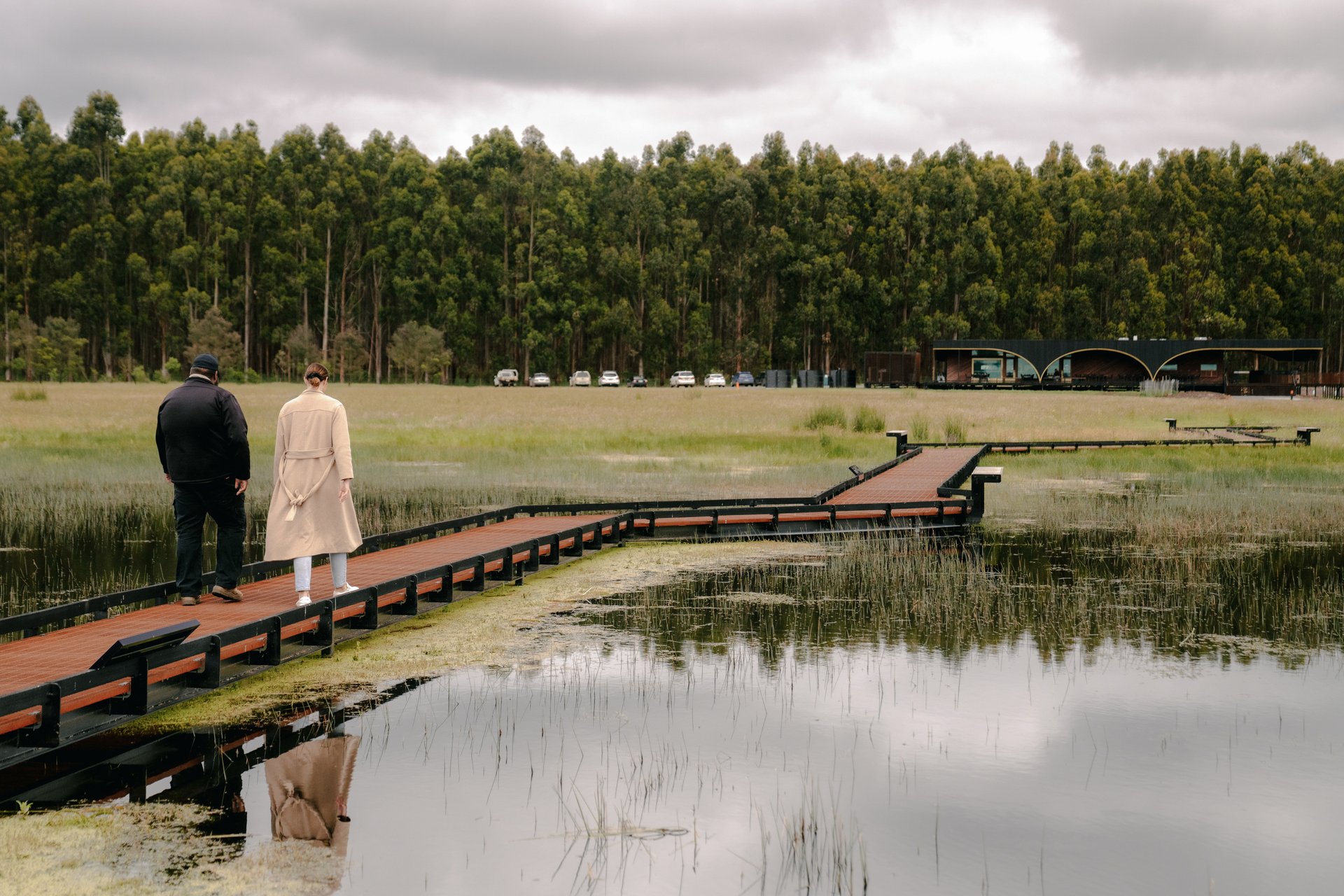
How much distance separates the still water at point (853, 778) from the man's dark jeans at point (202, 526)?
89.3 inches

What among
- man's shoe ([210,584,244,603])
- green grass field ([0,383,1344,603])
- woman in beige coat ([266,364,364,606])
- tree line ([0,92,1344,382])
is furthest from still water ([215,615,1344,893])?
tree line ([0,92,1344,382])

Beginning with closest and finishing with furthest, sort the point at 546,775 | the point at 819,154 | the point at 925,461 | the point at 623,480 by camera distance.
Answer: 1. the point at 546,775
2. the point at 623,480
3. the point at 925,461
4. the point at 819,154

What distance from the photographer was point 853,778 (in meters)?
6.79

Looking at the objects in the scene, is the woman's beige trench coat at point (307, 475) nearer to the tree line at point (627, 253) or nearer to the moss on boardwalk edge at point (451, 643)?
the moss on boardwalk edge at point (451, 643)

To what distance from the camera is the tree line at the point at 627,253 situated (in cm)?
9075

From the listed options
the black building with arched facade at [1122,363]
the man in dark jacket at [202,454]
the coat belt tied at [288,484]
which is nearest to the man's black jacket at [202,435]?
the man in dark jacket at [202,454]

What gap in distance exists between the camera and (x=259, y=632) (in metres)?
8.45

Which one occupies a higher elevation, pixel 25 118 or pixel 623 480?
pixel 25 118

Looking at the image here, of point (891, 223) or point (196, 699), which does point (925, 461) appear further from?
point (891, 223)

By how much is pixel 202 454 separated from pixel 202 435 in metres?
0.16

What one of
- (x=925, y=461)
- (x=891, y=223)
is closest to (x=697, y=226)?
(x=891, y=223)

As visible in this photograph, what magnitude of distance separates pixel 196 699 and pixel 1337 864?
6964 mm

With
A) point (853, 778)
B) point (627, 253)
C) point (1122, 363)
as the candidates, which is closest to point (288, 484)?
point (853, 778)

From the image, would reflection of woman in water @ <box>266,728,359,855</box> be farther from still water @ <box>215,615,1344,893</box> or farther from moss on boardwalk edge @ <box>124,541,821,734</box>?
moss on boardwalk edge @ <box>124,541,821,734</box>
